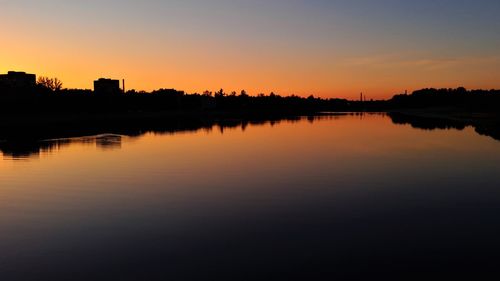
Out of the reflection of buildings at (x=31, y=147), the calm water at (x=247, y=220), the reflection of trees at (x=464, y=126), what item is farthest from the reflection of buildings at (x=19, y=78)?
the calm water at (x=247, y=220)

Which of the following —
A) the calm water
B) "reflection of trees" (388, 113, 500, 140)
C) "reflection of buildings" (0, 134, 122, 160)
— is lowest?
the calm water

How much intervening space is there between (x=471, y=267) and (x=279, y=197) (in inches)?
399

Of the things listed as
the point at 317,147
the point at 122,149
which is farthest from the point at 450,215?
the point at 122,149

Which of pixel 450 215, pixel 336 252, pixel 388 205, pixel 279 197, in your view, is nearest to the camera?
pixel 336 252

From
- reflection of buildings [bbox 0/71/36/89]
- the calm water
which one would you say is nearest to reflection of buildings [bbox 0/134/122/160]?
the calm water

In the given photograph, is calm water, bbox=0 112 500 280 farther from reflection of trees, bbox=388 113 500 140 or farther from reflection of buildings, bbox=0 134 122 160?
reflection of trees, bbox=388 113 500 140

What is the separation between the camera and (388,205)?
18.7 m

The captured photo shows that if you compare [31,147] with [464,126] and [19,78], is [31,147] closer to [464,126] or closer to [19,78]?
[464,126]

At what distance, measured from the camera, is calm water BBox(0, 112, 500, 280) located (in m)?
11.7

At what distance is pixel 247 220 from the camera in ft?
53.7

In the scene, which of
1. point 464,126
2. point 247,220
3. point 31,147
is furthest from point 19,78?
point 247,220

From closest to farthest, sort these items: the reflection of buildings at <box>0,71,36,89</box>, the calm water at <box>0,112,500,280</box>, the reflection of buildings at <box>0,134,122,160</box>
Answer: the calm water at <box>0,112,500,280</box> → the reflection of buildings at <box>0,134,122,160</box> → the reflection of buildings at <box>0,71,36,89</box>

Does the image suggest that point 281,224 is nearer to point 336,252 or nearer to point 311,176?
point 336,252

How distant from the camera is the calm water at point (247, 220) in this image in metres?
11.7
